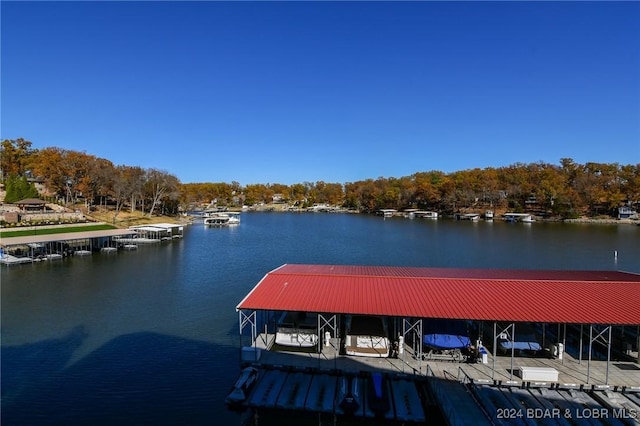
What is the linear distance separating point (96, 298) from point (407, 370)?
24.5m

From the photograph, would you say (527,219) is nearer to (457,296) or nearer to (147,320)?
(457,296)

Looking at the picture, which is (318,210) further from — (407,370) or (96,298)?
(407,370)

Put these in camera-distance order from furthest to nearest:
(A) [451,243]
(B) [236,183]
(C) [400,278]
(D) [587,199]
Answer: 1. (B) [236,183]
2. (D) [587,199]
3. (A) [451,243]
4. (C) [400,278]

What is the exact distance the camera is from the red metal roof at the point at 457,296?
15.8 m

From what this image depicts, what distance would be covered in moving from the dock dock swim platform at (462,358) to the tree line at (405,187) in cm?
7105

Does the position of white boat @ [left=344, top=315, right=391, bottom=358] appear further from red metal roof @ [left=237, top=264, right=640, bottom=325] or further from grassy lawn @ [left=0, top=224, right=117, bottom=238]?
grassy lawn @ [left=0, top=224, right=117, bottom=238]

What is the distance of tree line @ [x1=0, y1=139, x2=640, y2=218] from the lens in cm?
7762

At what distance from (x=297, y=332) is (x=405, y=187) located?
455ft

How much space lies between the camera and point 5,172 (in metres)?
87.4

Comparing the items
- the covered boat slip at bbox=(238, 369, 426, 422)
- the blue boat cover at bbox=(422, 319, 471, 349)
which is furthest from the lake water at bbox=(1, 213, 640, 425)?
the blue boat cover at bbox=(422, 319, 471, 349)

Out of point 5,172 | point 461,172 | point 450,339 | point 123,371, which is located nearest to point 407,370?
point 450,339

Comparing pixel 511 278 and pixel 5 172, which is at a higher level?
pixel 5 172

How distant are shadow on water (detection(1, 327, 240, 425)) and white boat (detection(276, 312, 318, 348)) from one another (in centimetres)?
269

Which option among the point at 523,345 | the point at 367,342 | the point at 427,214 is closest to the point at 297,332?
the point at 367,342
